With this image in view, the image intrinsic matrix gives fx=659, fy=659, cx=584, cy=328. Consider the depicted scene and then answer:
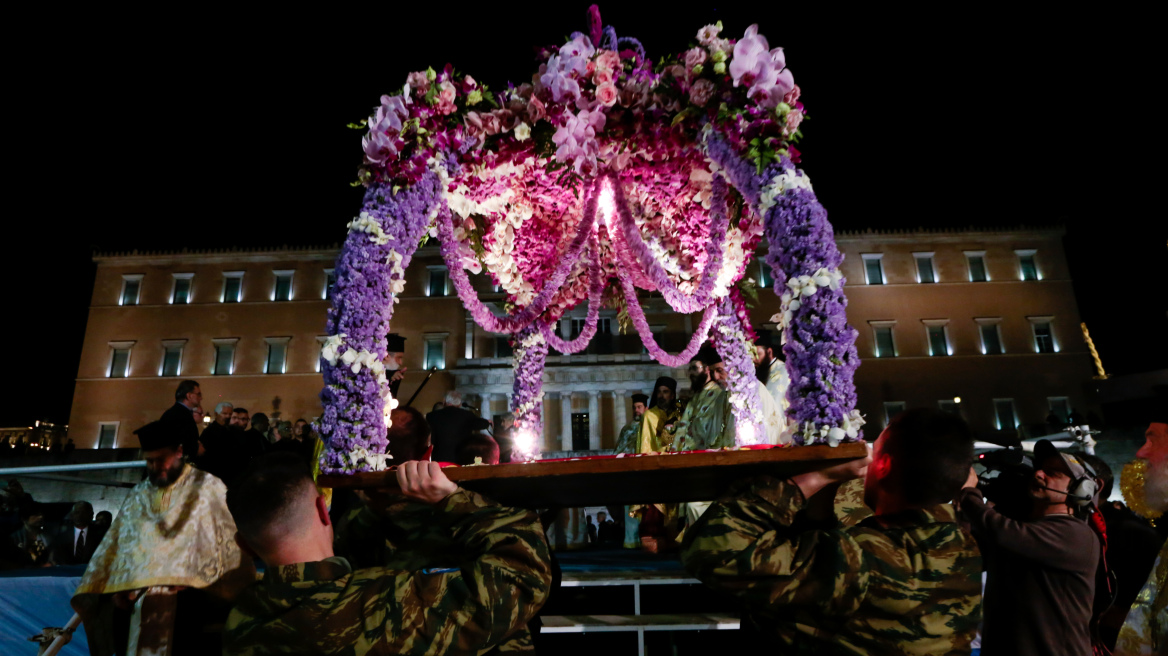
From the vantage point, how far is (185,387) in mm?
5871

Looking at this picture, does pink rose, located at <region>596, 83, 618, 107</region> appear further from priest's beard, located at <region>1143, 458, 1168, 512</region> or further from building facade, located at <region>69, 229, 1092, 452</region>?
building facade, located at <region>69, 229, 1092, 452</region>

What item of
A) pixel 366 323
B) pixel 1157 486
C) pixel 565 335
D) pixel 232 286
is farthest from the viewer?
pixel 232 286

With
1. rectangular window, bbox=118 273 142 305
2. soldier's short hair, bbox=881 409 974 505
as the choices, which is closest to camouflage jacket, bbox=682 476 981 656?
soldier's short hair, bbox=881 409 974 505

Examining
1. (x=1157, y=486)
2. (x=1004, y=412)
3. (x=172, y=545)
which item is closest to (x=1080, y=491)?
(x=1157, y=486)

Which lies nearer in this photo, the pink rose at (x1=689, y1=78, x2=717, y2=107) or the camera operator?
the camera operator

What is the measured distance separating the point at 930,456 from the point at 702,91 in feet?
8.88

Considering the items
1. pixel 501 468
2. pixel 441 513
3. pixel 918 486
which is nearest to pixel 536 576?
pixel 441 513

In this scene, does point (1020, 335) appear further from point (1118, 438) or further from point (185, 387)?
point (185, 387)

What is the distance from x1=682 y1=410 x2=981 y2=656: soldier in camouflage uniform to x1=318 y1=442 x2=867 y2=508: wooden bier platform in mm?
557

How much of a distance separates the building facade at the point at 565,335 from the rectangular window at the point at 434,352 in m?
0.08

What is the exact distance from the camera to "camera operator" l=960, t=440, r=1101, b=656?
9.95 ft

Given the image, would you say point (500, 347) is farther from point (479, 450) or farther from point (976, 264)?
point (479, 450)

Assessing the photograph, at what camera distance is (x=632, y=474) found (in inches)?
115

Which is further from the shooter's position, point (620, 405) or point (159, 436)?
point (620, 405)
